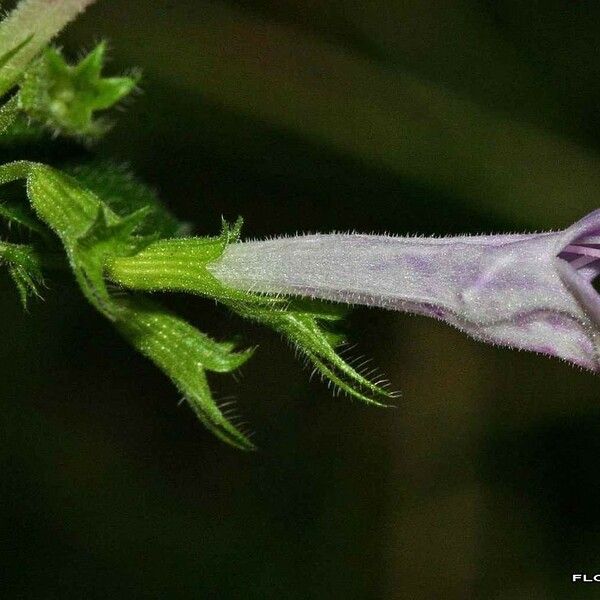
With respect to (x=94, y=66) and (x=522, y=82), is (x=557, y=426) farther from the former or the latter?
(x=94, y=66)

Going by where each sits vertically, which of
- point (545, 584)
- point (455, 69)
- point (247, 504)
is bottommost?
point (247, 504)

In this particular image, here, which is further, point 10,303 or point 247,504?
point 247,504

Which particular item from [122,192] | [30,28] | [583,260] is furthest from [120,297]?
[583,260]

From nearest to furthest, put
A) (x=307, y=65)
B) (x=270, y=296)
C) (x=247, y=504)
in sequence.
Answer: (x=270, y=296), (x=307, y=65), (x=247, y=504)

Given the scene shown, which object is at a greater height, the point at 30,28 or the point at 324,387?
the point at 324,387

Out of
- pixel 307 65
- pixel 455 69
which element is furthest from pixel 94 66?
pixel 455 69

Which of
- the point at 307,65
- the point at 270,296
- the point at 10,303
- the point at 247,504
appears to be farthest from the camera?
the point at 247,504

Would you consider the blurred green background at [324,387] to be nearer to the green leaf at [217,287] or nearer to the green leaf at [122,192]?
the green leaf at [122,192]

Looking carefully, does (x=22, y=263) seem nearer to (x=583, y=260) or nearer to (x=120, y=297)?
(x=120, y=297)
